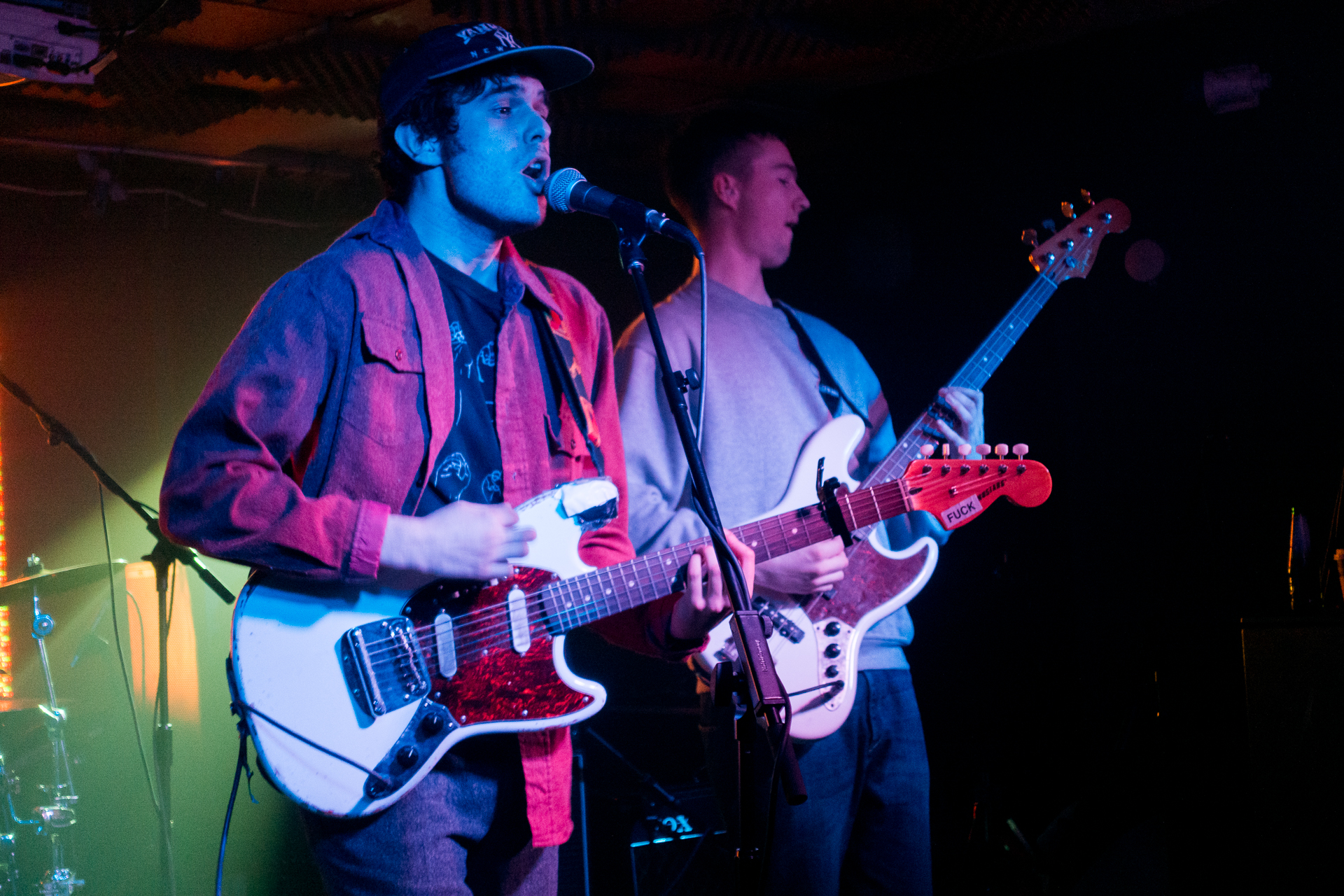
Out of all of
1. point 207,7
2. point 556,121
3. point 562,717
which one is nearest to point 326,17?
point 207,7

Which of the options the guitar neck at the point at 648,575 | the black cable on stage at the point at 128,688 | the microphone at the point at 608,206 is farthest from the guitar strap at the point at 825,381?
the black cable on stage at the point at 128,688

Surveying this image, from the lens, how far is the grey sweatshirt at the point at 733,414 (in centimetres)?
305

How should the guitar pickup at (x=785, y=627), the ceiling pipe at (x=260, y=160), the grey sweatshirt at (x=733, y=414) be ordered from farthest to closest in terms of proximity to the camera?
the ceiling pipe at (x=260, y=160) < the grey sweatshirt at (x=733, y=414) < the guitar pickup at (x=785, y=627)

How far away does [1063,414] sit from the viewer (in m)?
3.94

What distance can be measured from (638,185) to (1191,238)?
7.39 ft

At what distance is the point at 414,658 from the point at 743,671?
0.60 meters

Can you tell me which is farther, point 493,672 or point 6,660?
point 6,660

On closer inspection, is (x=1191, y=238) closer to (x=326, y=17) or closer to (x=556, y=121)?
(x=556, y=121)

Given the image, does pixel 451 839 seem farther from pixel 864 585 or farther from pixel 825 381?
pixel 825 381

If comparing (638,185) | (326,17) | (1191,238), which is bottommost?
(1191,238)

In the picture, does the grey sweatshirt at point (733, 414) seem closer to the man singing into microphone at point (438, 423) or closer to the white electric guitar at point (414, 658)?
the man singing into microphone at point (438, 423)

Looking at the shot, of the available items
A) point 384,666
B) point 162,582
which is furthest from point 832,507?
point 162,582

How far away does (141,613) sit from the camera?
4293 mm

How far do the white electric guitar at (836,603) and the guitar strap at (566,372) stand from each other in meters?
0.83
